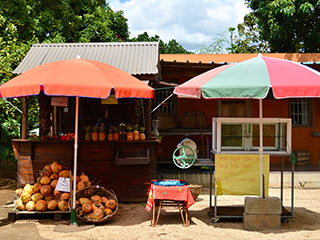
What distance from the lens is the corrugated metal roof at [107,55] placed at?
319 inches

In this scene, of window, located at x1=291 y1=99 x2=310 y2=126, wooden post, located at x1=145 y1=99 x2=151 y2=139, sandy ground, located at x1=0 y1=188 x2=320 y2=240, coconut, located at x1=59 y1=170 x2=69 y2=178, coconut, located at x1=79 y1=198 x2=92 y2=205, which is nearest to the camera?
sandy ground, located at x1=0 y1=188 x2=320 y2=240

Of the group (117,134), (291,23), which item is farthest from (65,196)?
(291,23)

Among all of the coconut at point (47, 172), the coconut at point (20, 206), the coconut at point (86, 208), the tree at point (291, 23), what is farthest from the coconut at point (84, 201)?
the tree at point (291, 23)

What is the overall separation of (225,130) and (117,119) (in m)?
4.69

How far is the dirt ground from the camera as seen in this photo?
534 centimetres

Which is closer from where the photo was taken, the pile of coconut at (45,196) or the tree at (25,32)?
the pile of coconut at (45,196)

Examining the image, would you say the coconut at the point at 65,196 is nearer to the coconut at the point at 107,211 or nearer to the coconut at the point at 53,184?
the coconut at the point at 53,184

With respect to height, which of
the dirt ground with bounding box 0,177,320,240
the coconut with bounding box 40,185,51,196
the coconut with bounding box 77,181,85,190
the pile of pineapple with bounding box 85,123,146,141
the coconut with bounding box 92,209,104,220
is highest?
the pile of pineapple with bounding box 85,123,146,141

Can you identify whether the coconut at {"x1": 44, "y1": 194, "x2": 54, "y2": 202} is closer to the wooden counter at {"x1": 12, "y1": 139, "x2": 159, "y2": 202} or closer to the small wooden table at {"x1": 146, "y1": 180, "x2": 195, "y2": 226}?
the wooden counter at {"x1": 12, "y1": 139, "x2": 159, "y2": 202}

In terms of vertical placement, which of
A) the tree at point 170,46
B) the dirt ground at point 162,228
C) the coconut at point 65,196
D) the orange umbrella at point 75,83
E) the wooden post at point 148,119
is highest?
the tree at point 170,46

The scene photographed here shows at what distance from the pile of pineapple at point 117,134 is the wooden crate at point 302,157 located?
18.5ft

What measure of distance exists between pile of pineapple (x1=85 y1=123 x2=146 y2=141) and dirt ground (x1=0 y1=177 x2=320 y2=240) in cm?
152

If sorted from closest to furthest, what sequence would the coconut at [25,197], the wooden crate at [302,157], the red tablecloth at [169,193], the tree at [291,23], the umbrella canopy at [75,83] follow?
the umbrella canopy at [75,83] < the red tablecloth at [169,193] < the coconut at [25,197] < the wooden crate at [302,157] < the tree at [291,23]

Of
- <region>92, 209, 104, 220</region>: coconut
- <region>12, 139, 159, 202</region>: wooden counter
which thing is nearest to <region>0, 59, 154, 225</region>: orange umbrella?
<region>92, 209, 104, 220</region>: coconut
